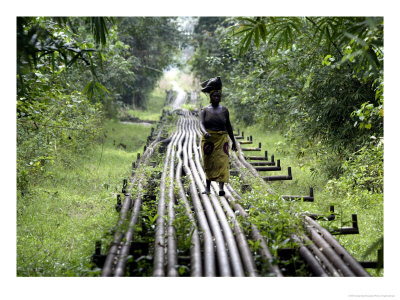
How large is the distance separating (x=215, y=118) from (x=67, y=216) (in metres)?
2.72

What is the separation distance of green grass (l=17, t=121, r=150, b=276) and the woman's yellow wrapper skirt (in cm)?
150

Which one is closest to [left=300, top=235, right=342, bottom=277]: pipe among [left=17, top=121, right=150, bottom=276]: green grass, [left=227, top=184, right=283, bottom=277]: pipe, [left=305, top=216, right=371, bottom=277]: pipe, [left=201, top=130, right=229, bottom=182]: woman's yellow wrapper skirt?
[left=305, top=216, right=371, bottom=277]: pipe

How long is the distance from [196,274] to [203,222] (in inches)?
49.5

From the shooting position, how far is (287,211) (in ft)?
15.4

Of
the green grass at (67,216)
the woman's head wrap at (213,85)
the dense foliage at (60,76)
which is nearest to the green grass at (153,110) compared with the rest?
the dense foliage at (60,76)

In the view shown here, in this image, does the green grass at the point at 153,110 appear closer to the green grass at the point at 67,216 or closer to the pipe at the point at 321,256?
the green grass at the point at 67,216

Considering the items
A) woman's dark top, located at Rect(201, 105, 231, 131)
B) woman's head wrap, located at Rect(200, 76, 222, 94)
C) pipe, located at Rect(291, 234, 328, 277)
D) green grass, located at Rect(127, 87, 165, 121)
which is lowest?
pipe, located at Rect(291, 234, 328, 277)

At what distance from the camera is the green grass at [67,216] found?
426cm

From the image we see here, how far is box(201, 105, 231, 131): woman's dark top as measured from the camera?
5.82 metres

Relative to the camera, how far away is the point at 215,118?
583cm

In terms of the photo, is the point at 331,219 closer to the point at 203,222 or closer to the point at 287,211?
the point at 287,211

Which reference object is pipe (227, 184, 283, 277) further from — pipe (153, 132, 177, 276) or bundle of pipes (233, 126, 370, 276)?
pipe (153, 132, 177, 276)

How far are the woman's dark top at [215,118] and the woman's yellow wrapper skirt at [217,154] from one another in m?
0.07
